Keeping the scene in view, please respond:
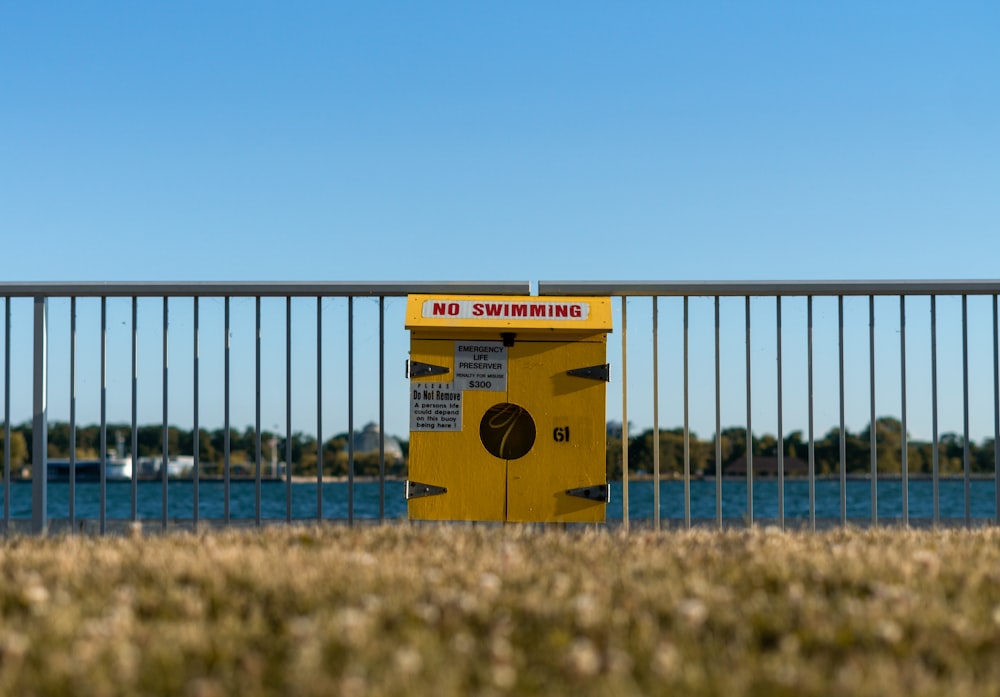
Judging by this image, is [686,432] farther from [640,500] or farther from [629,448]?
[640,500]

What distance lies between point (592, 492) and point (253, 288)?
244 centimetres

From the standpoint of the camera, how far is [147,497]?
4405 inches

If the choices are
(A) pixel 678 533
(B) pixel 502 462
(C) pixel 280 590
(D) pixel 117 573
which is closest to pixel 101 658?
(C) pixel 280 590

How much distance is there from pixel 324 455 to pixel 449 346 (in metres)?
1.20

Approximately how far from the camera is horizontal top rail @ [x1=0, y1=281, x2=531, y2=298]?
6805 millimetres

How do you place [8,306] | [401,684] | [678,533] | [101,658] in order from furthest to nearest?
[8,306], [678,533], [101,658], [401,684]

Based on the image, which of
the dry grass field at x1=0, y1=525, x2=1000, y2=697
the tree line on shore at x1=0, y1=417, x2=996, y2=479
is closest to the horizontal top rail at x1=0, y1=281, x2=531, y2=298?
the tree line on shore at x1=0, y1=417, x2=996, y2=479

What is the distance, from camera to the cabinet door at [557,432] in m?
6.45

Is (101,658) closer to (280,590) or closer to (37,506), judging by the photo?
(280,590)

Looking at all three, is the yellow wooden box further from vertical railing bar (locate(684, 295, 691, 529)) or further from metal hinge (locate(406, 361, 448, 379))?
vertical railing bar (locate(684, 295, 691, 529))

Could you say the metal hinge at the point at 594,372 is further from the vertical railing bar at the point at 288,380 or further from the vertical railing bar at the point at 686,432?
the vertical railing bar at the point at 288,380

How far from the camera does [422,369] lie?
6508 mm

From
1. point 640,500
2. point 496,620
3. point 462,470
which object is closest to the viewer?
point 496,620

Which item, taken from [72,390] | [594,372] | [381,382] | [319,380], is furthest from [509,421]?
[72,390]
